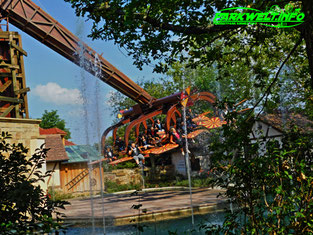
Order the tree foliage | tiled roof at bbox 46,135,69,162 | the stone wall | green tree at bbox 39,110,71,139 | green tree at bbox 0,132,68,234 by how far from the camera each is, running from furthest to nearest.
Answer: green tree at bbox 39,110,71,139 < the stone wall < tiled roof at bbox 46,135,69,162 < the tree foliage < green tree at bbox 0,132,68,234

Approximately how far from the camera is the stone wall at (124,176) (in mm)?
21266

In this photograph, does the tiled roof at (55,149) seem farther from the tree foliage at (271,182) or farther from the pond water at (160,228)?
the tree foliage at (271,182)

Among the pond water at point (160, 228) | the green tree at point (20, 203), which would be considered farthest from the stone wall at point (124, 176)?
the green tree at point (20, 203)

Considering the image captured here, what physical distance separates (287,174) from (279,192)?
16 centimetres

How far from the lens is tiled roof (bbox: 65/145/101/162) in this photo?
22028mm

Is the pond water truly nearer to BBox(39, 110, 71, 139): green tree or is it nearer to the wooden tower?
the wooden tower

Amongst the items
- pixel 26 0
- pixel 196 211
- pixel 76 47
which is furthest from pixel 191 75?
pixel 196 211

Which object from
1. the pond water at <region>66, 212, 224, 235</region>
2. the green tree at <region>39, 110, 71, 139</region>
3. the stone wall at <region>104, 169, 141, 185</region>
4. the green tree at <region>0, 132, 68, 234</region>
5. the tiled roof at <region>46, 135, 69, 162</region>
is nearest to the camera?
the green tree at <region>0, 132, 68, 234</region>

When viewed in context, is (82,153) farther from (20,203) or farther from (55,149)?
(20,203)

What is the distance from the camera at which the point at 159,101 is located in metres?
16.4

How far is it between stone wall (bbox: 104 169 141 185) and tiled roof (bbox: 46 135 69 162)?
9.65 feet

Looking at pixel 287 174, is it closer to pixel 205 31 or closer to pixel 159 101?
pixel 205 31

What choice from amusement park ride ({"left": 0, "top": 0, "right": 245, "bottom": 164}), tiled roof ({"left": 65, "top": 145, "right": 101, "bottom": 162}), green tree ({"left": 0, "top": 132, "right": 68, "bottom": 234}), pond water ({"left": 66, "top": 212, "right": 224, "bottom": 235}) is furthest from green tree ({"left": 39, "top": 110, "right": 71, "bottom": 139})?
green tree ({"left": 0, "top": 132, "right": 68, "bottom": 234})

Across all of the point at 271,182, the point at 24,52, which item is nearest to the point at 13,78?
the point at 24,52
